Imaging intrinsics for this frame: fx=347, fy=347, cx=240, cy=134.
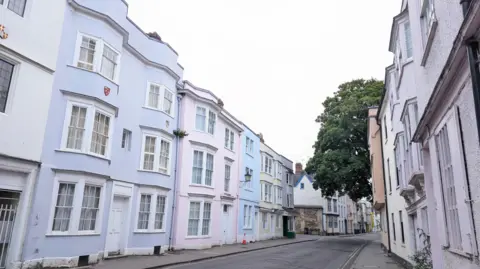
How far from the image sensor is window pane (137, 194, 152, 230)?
17422 millimetres

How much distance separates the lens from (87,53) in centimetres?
1417

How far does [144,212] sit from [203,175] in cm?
558

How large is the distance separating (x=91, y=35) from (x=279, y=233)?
101ft

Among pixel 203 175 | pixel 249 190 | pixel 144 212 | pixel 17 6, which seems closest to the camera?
pixel 17 6

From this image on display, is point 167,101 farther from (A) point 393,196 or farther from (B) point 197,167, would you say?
(A) point 393,196

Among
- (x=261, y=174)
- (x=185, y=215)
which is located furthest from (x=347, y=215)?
(x=185, y=215)

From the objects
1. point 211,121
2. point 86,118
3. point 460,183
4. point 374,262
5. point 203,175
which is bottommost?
point 374,262

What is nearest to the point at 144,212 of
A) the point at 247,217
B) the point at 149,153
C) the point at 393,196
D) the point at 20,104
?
the point at 149,153

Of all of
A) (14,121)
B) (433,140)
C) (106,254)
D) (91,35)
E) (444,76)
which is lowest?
(106,254)

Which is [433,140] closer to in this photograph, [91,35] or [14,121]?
[14,121]

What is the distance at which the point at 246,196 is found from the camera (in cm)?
2994

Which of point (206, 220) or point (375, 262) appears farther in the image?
point (206, 220)

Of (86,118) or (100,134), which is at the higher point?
(86,118)

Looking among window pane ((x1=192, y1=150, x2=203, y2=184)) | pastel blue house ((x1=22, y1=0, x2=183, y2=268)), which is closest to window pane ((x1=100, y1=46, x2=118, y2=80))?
pastel blue house ((x1=22, y1=0, x2=183, y2=268))
